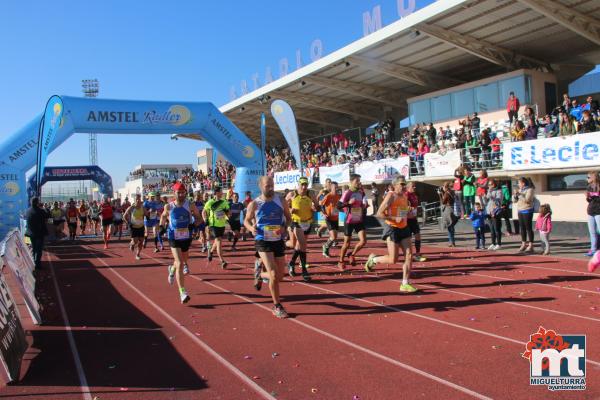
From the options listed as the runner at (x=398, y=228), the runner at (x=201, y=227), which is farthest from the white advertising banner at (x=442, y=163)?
the runner at (x=398, y=228)

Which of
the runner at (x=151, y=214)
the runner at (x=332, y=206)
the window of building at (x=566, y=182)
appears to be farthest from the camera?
the window of building at (x=566, y=182)

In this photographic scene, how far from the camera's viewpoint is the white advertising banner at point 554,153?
13.4 m

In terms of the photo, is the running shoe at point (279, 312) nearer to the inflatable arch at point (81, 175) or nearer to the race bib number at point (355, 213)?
the race bib number at point (355, 213)

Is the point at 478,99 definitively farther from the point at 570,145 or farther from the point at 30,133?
the point at 30,133

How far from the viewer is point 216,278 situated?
32.8 ft

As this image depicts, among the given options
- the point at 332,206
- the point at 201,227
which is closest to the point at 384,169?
the point at 201,227

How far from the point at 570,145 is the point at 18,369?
14.6 metres

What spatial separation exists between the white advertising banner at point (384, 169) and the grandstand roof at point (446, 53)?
5.32 meters

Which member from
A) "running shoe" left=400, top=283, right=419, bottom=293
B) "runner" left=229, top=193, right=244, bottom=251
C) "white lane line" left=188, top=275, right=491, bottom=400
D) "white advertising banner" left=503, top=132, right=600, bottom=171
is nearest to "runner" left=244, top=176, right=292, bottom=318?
"white lane line" left=188, top=275, right=491, bottom=400

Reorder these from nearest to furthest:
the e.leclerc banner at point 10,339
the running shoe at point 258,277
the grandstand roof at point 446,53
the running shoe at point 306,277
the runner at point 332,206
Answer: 1. the e.leclerc banner at point 10,339
2. the running shoe at point 258,277
3. the running shoe at point 306,277
4. the runner at point 332,206
5. the grandstand roof at point 446,53

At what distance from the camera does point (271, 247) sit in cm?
686

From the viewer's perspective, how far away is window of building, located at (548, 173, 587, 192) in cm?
1576

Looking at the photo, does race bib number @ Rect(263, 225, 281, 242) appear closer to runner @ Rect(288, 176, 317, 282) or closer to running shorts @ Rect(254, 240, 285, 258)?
running shorts @ Rect(254, 240, 285, 258)

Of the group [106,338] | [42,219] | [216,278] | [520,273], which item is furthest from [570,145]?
[42,219]
